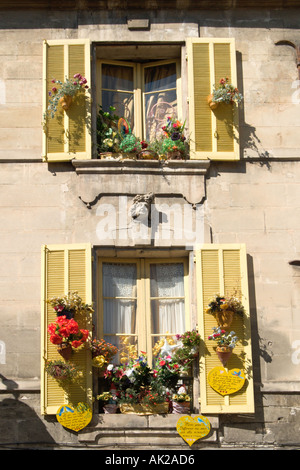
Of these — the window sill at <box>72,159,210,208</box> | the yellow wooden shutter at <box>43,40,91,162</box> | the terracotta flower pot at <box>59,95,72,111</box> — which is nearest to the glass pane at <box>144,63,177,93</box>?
the yellow wooden shutter at <box>43,40,91,162</box>

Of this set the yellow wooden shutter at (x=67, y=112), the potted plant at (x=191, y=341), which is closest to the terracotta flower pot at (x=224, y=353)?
the potted plant at (x=191, y=341)

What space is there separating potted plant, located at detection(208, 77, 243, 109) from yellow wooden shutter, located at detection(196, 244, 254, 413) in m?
1.92

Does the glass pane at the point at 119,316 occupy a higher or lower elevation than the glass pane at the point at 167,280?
lower

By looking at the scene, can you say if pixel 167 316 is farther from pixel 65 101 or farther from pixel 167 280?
pixel 65 101

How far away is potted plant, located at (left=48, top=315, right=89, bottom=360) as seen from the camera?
9.89 meters

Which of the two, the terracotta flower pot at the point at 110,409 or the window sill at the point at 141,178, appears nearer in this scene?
the terracotta flower pot at the point at 110,409

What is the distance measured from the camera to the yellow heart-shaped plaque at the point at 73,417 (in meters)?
9.88

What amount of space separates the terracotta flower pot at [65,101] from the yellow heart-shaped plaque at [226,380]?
3792 millimetres

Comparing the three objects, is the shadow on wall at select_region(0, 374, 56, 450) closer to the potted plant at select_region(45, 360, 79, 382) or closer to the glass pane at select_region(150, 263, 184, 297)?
the potted plant at select_region(45, 360, 79, 382)

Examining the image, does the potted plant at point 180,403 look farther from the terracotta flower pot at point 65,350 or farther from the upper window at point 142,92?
the upper window at point 142,92

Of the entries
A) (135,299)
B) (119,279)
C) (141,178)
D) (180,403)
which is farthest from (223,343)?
(141,178)

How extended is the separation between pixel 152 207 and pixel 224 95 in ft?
5.66

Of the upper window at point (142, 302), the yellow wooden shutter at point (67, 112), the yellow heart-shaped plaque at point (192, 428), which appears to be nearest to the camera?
the yellow heart-shaped plaque at point (192, 428)
